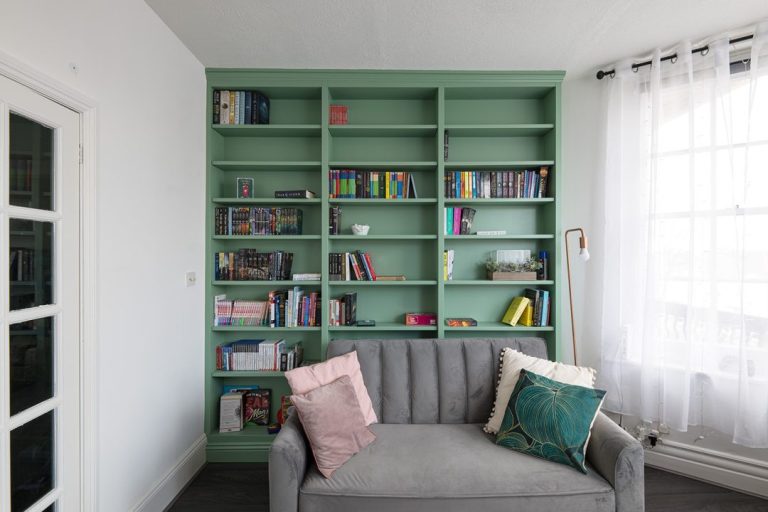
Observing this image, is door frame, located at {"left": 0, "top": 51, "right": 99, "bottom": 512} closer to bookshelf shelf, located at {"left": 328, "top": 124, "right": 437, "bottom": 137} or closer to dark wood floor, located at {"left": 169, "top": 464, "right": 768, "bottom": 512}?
dark wood floor, located at {"left": 169, "top": 464, "right": 768, "bottom": 512}

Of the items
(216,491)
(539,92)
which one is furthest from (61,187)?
(539,92)

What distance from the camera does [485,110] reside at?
2.91 m

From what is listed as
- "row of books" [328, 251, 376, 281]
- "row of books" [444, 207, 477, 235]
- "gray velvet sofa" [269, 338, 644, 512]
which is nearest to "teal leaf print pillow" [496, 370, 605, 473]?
"gray velvet sofa" [269, 338, 644, 512]

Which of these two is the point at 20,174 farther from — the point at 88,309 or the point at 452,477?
the point at 452,477

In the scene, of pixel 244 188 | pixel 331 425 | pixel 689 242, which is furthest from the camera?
pixel 244 188

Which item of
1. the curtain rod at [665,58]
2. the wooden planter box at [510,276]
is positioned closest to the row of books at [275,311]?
the wooden planter box at [510,276]

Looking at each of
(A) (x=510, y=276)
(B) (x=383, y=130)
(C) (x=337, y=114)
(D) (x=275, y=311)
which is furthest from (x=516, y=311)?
(C) (x=337, y=114)

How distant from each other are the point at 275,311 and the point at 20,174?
1.62 metres

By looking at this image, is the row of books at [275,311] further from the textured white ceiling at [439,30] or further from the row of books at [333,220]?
the textured white ceiling at [439,30]

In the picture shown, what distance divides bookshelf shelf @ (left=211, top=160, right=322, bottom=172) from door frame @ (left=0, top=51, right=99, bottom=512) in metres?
1.06

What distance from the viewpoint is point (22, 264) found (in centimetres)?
132

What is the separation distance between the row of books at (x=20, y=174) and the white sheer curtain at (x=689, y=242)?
3235 mm

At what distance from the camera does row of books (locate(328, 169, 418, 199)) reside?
2.73 metres

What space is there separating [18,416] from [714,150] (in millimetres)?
3720
